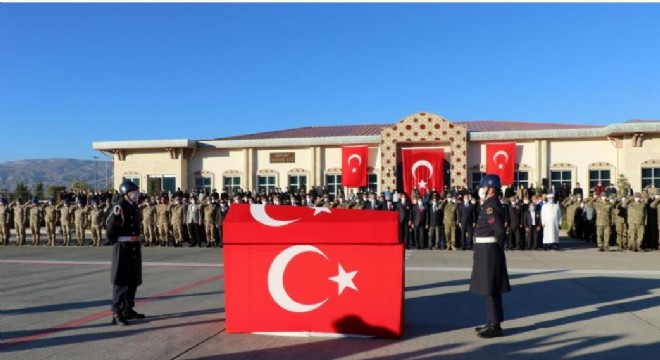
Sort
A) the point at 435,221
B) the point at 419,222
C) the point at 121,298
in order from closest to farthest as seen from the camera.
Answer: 1. the point at 121,298
2. the point at 435,221
3. the point at 419,222

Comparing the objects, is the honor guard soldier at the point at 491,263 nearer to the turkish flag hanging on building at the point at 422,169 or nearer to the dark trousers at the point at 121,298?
the dark trousers at the point at 121,298

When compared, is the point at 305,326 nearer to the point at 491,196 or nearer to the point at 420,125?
the point at 491,196

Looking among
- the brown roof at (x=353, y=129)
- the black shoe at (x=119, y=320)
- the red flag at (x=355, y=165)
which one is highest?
the brown roof at (x=353, y=129)

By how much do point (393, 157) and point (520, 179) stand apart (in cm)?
596

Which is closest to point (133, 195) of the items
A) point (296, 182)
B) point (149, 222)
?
point (149, 222)

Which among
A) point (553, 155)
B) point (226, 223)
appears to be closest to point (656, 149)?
point (553, 155)

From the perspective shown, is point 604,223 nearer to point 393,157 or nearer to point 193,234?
point 393,157

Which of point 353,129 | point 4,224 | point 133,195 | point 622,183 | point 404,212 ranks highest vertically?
point 353,129

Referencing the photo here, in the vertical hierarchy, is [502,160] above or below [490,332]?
above

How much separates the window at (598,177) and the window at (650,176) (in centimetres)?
141

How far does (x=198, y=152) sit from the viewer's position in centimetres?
2886

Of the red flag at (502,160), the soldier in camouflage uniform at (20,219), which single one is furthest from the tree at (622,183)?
the soldier in camouflage uniform at (20,219)

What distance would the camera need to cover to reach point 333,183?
27.3 meters

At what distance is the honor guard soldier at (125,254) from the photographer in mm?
7137
